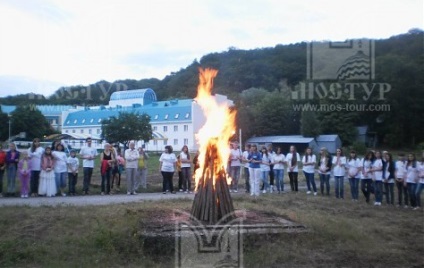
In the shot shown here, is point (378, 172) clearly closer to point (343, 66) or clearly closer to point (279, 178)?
point (279, 178)

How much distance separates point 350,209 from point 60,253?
8.65 metres

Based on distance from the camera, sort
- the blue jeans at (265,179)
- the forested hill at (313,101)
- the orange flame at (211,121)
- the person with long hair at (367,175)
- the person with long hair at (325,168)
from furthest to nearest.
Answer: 1. the forested hill at (313,101)
2. the blue jeans at (265,179)
3. the person with long hair at (325,168)
4. the person with long hair at (367,175)
5. the orange flame at (211,121)

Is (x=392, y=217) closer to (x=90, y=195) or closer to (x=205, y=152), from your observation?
(x=205, y=152)

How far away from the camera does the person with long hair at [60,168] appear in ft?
47.5

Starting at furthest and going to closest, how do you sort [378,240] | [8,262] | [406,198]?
1. [406,198]
2. [378,240]
3. [8,262]

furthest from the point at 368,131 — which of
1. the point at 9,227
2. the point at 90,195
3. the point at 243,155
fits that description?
the point at 9,227

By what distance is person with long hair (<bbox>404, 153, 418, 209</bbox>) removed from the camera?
1414 centimetres

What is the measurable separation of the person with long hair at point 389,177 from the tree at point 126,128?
146 feet

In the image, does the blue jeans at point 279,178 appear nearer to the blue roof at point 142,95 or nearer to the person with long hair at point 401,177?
the person with long hair at point 401,177

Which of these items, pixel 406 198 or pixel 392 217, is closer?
pixel 392 217

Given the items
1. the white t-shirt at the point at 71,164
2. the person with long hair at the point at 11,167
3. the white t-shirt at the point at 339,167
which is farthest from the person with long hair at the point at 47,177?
the white t-shirt at the point at 339,167

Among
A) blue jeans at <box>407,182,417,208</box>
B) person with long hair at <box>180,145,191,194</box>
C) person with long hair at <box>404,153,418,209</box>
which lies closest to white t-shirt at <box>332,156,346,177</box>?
person with long hair at <box>404,153,418,209</box>

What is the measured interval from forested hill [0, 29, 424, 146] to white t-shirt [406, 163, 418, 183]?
36.4 metres

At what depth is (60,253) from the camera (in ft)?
25.1
